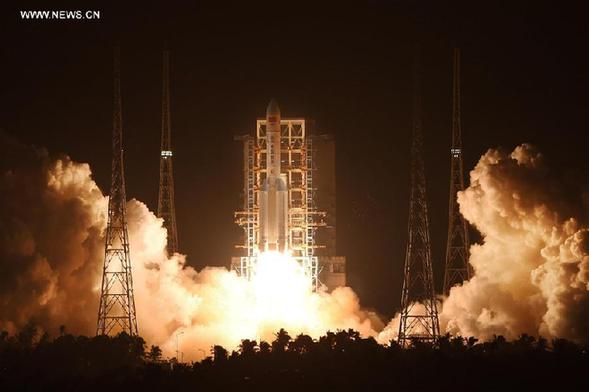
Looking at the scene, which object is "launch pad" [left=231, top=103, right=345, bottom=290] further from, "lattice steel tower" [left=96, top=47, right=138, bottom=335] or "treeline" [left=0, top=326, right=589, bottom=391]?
"treeline" [left=0, top=326, right=589, bottom=391]

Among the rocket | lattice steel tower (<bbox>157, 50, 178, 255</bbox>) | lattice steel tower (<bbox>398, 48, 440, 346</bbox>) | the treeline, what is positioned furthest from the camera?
lattice steel tower (<bbox>157, 50, 178, 255</bbox>)

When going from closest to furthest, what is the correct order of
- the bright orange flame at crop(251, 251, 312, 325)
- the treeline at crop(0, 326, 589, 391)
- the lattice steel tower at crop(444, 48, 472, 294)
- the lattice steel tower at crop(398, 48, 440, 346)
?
the treeline at crop(0, 326, 589, 391)
the lattice steel tower at crop(398, 48, 440, 346)
the lattice steel tower at crop(444, 48, 472, 294)
the bright orange flame at crop(251, 251, 312, 325)

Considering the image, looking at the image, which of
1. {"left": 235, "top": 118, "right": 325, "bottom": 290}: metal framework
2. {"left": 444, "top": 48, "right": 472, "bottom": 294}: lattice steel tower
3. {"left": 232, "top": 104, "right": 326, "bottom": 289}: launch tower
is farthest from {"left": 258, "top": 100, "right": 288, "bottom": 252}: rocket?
{"left": 444, "top": 48, "right": 472, "bottom": 294}: lattice steel tower

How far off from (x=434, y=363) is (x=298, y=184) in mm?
15724

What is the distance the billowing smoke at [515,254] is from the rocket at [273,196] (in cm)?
773

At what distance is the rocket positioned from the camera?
82.1 meters

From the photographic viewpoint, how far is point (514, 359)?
72.5 m

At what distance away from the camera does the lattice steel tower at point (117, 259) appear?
242ft

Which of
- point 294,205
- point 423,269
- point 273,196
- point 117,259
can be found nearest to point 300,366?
point 423,269

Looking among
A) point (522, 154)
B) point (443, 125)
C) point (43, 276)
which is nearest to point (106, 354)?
point (43, 276)

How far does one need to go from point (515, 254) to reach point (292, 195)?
12299 mm

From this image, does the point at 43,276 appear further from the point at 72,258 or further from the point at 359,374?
Answer: the point at 359,374

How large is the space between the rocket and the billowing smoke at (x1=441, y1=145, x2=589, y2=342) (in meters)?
7.73

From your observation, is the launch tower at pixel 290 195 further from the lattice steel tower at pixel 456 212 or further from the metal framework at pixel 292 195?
the lattice steel tower at pixel 456 212
